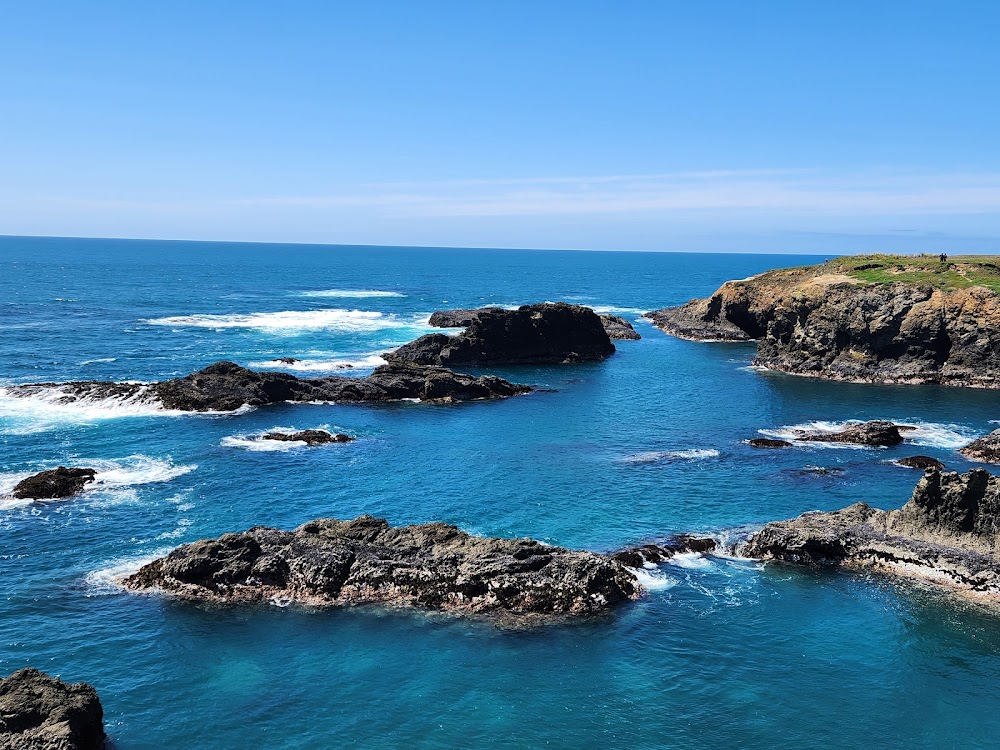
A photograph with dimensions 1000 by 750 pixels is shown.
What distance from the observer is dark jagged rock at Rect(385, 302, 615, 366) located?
102 meters

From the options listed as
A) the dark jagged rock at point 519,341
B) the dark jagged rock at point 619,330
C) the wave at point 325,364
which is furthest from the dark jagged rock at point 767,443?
the dark jagged rock at point 619,330

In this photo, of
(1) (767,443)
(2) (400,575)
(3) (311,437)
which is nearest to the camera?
(2) (400,575)

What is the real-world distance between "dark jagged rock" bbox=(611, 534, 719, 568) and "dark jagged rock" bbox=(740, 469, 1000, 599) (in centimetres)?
210

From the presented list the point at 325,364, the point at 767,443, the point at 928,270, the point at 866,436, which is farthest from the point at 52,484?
the point at 928,270

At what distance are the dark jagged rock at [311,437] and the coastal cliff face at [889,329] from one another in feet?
194

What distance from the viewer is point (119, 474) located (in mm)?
54969

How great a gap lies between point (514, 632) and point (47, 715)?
1745 centimetres

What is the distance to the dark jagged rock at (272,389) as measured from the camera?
249ft

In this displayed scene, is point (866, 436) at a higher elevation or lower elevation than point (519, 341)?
lower

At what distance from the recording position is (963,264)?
103438 millimetres

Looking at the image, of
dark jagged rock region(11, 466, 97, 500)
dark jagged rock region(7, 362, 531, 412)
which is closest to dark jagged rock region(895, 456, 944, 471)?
dark jagged rock region(7, 362, 531, 412)

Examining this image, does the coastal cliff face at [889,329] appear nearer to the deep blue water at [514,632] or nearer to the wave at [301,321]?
the deep blue water at [514,632]

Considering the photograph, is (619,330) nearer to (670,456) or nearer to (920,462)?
(670,456)

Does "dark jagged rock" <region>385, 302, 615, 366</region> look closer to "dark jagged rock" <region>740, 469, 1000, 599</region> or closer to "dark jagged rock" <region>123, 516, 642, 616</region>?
"dark jagged rock" <region>123, 516, 642, 616</region>
